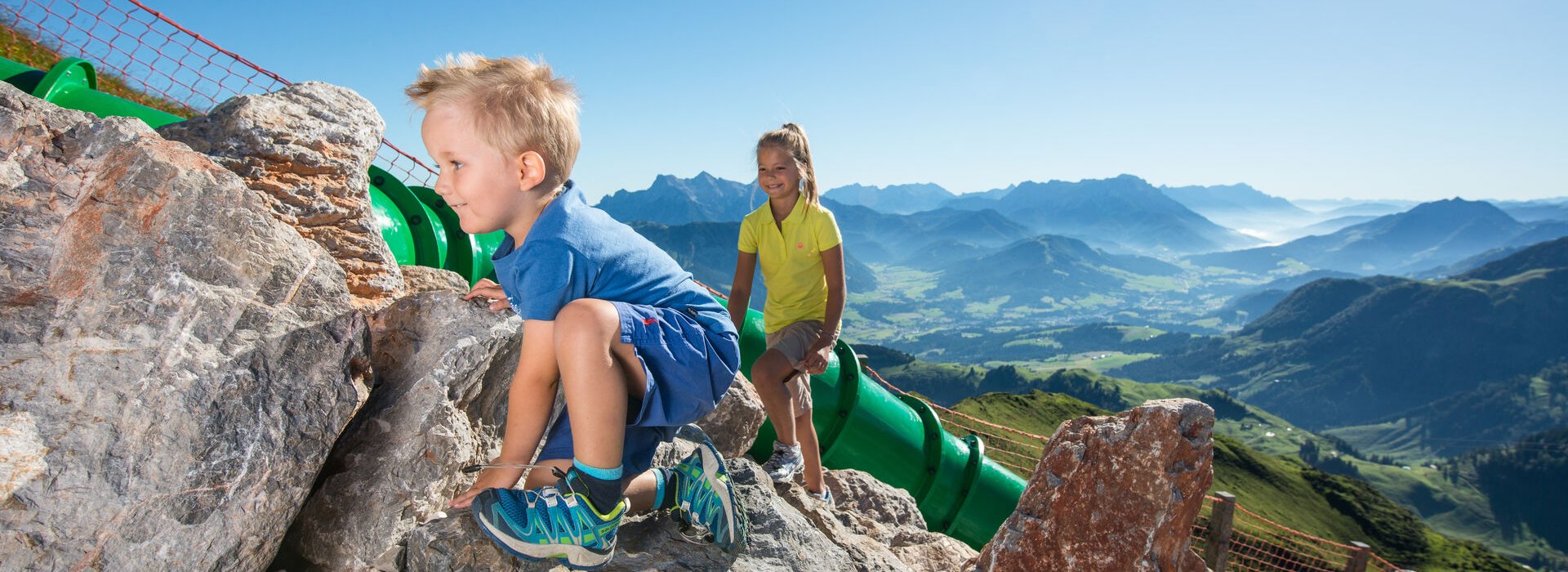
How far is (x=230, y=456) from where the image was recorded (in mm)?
2307

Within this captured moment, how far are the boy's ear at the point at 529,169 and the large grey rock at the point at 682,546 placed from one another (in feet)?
3.36

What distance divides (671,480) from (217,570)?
51.4 inches

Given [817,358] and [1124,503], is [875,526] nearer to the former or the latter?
[817,358]

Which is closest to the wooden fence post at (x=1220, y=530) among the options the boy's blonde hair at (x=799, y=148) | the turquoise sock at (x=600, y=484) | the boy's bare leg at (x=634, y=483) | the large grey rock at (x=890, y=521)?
the large grey rock at (x=890, y=521)

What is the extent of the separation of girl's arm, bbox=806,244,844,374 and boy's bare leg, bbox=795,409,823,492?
0.40m

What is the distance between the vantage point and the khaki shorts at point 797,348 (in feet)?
14.3

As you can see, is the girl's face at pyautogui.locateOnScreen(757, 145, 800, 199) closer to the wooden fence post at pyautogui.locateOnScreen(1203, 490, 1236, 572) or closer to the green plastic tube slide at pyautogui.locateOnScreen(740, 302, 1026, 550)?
the green plastic tube slide at pyautogui.locateOnScreen(740, 302, 1026, 550)

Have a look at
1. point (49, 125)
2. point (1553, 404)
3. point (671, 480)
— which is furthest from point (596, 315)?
point (1553, 404)

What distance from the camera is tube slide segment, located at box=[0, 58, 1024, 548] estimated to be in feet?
15.7

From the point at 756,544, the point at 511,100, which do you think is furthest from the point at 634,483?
the point at 511,100

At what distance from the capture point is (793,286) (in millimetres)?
4539

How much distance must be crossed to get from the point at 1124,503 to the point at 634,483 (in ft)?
6.62

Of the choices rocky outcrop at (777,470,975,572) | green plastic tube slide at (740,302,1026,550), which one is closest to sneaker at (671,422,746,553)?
rocky outcrop at (777,470,975,572)

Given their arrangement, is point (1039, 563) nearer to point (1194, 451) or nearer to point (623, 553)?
point (1194, 451)
